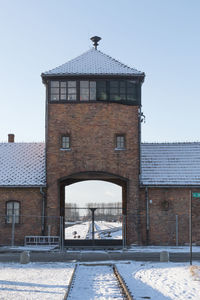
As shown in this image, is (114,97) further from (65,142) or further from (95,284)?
(95,284)

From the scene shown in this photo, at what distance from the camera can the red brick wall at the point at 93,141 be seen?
1045 inches

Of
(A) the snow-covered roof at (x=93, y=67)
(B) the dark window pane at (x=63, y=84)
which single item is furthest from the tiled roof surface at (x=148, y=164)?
(A) the snow-covered roof at (x=93, y=67)

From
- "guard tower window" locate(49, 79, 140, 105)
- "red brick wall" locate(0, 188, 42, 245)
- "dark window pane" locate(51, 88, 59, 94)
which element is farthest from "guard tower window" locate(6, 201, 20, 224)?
"dark window pane" locate(51, 88, 59, 94)

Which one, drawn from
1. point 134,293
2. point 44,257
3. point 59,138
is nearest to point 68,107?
point 59,138

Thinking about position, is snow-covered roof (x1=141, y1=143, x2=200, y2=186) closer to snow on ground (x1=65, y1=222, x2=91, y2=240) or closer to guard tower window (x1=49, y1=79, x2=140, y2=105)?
guard tower window (x1=49, y1=79, x2=140, y2=105)

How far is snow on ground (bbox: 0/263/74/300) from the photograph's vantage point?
39.0ft

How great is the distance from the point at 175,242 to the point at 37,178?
9.30m

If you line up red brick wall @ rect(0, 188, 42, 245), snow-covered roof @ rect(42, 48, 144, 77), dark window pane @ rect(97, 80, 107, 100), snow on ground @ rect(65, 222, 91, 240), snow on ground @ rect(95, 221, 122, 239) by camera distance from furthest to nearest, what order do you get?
snow on ground @ rect(65, 222, 91, 240) → snow on ground @ rect(95, 221, 122, 239) → dark window pane @ rect(97, 80, 107, 100) → snow-covered roof @ rect(42, 48, 144, 77) → red brick wall @ rect(0, 188, 42, 245)

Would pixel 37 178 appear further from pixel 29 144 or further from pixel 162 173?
pixel 162 173

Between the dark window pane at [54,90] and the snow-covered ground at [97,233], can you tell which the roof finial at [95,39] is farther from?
the snow-covered ground at [97,233]

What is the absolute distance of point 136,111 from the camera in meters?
27.0

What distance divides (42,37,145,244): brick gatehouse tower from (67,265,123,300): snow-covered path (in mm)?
9962

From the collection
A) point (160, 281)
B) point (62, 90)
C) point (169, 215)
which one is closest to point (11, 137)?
point (62, 90)

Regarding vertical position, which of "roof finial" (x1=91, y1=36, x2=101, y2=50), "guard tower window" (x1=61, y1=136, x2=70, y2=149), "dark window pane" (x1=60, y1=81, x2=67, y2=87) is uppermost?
"roof finial" (x1=91, y1=36, x2=101, y2=50)
